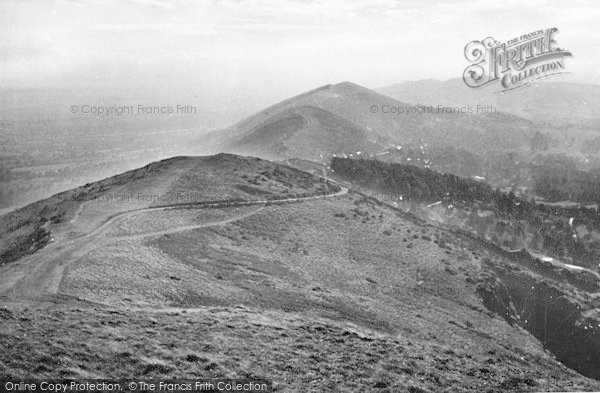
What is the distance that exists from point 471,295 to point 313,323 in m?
28.5

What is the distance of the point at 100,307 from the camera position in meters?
32.0

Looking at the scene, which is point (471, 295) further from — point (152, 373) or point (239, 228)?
point (152, 373)

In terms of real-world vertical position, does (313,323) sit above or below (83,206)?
below

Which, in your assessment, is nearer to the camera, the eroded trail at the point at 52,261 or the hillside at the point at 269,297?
the hillside at the point at 269,297

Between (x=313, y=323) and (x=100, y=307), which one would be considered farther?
(x=313, y=323)

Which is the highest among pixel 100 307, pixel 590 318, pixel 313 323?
pixel 100 307

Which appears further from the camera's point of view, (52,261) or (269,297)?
(269,297)

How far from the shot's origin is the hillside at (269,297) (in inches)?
1087

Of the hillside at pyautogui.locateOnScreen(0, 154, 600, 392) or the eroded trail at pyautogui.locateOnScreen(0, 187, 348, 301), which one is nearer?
the hillside at pyautogui.locateOnScreen(0, 154, 600, 392)

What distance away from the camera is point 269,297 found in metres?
41.6

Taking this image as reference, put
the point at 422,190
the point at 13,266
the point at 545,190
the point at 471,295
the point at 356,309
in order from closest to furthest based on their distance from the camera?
1. the point at 13,266
2. the point at 356,309
3. the point at 471,295
4. the point at 422,190
5. the point at 545,190

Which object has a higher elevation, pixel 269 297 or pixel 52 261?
pixel 52 261

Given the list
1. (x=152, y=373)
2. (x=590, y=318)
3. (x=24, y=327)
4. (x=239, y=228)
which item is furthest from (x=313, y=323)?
(x=590, y=318)

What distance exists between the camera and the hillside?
27.6 meters
